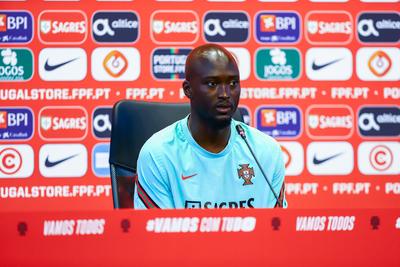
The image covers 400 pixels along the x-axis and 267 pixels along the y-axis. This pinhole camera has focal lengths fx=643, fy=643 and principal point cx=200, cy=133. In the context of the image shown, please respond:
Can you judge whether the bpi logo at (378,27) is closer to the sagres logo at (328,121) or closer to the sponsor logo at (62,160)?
the sagres logo at (328,121)

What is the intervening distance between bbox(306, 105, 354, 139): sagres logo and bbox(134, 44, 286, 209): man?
196cm

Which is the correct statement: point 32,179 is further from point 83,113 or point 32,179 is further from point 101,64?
point 101,64

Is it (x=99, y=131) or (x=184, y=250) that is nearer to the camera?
(x=184, y=250)

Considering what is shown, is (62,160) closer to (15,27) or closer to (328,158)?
(15,27)

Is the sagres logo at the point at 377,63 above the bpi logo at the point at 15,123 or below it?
above

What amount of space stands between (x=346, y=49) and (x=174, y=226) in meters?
3.12

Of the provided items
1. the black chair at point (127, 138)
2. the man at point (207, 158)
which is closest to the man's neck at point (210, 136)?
the man at point (207, 158)

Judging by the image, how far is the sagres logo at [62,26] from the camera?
352 cm

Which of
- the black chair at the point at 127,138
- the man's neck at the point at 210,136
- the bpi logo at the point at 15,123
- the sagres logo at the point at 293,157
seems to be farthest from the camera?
the sagres logo at the point at 293,157

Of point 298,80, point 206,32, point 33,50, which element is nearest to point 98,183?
point 33,50

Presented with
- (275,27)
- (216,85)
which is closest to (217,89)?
(216,85)

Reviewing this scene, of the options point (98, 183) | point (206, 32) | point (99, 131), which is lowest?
point (98, 183)

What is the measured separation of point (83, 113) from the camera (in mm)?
3529

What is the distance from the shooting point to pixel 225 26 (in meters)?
3.57
